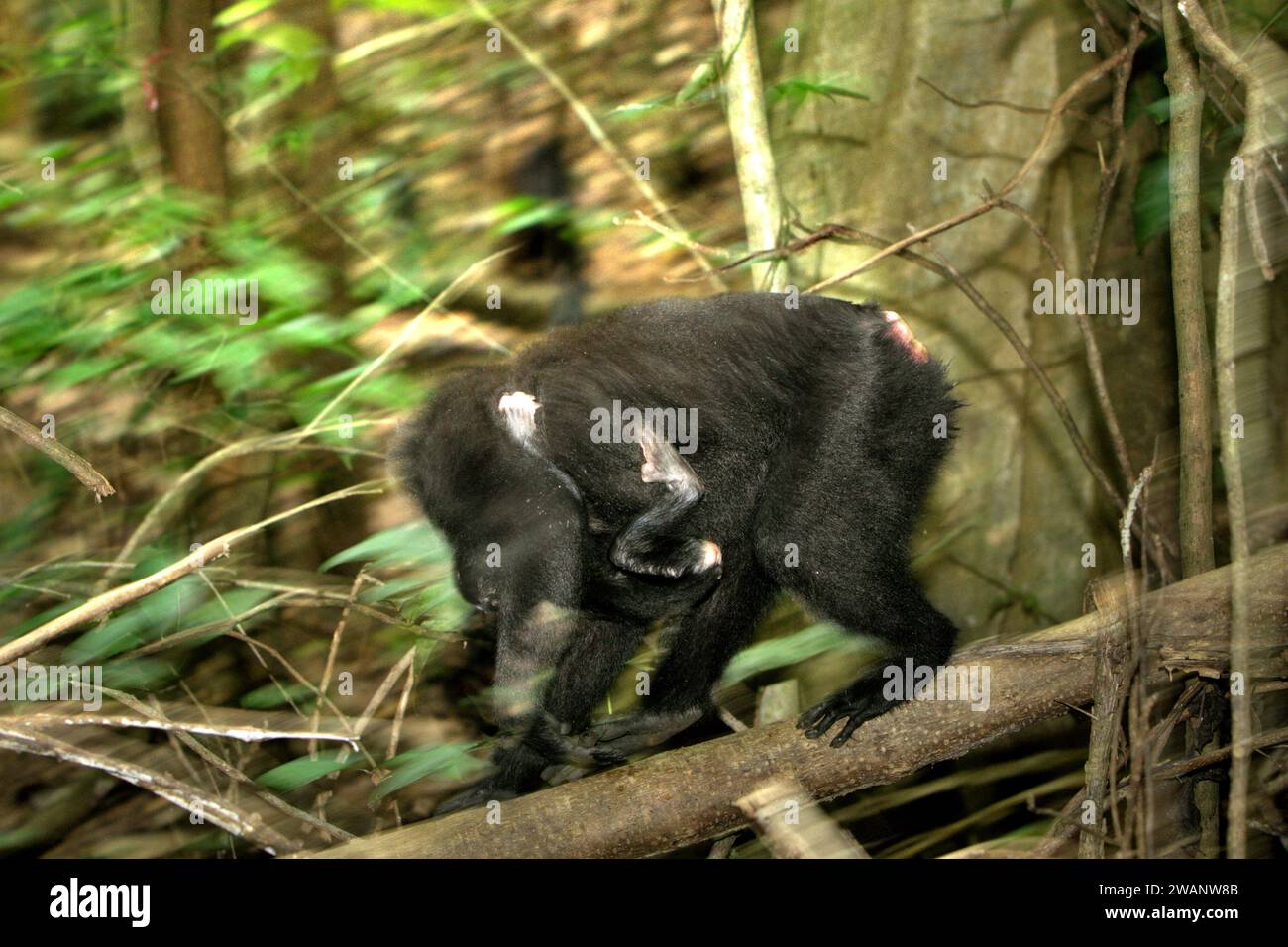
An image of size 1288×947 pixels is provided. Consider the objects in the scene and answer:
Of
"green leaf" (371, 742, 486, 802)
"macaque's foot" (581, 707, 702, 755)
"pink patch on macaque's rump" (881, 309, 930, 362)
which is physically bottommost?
"green leaf" (371, 742, 486, 802)

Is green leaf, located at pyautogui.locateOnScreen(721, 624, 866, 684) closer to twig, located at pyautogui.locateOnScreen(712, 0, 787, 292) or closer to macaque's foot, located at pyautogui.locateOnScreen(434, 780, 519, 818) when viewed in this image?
macaque's foot, located at pyautogui.locateOnScreen(434, 780, 519, 818)

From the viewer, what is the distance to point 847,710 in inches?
154

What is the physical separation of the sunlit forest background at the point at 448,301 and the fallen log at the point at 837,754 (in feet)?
1.93

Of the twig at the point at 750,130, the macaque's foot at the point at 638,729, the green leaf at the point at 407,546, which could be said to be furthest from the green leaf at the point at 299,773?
the twig at the point at 750,130

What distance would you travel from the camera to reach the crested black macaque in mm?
4176

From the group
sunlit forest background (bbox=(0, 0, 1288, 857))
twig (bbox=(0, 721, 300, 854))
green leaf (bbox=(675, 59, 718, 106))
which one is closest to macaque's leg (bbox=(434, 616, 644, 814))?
sunlit forest background (bbox=(0, 0, 1288, 857))

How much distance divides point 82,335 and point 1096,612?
16.2 ft

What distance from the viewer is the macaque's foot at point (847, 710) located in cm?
383

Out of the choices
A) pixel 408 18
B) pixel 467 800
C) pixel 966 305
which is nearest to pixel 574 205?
pixel 408 18

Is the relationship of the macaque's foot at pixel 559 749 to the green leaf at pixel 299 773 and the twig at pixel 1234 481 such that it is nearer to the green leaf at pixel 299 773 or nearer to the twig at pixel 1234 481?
the green leaf at pixel 299 773

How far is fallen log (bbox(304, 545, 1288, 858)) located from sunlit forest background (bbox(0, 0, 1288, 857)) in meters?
0.59

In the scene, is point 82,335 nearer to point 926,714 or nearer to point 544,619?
point 544,619

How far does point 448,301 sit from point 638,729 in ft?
11.8

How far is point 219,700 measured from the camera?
662 centimetres
